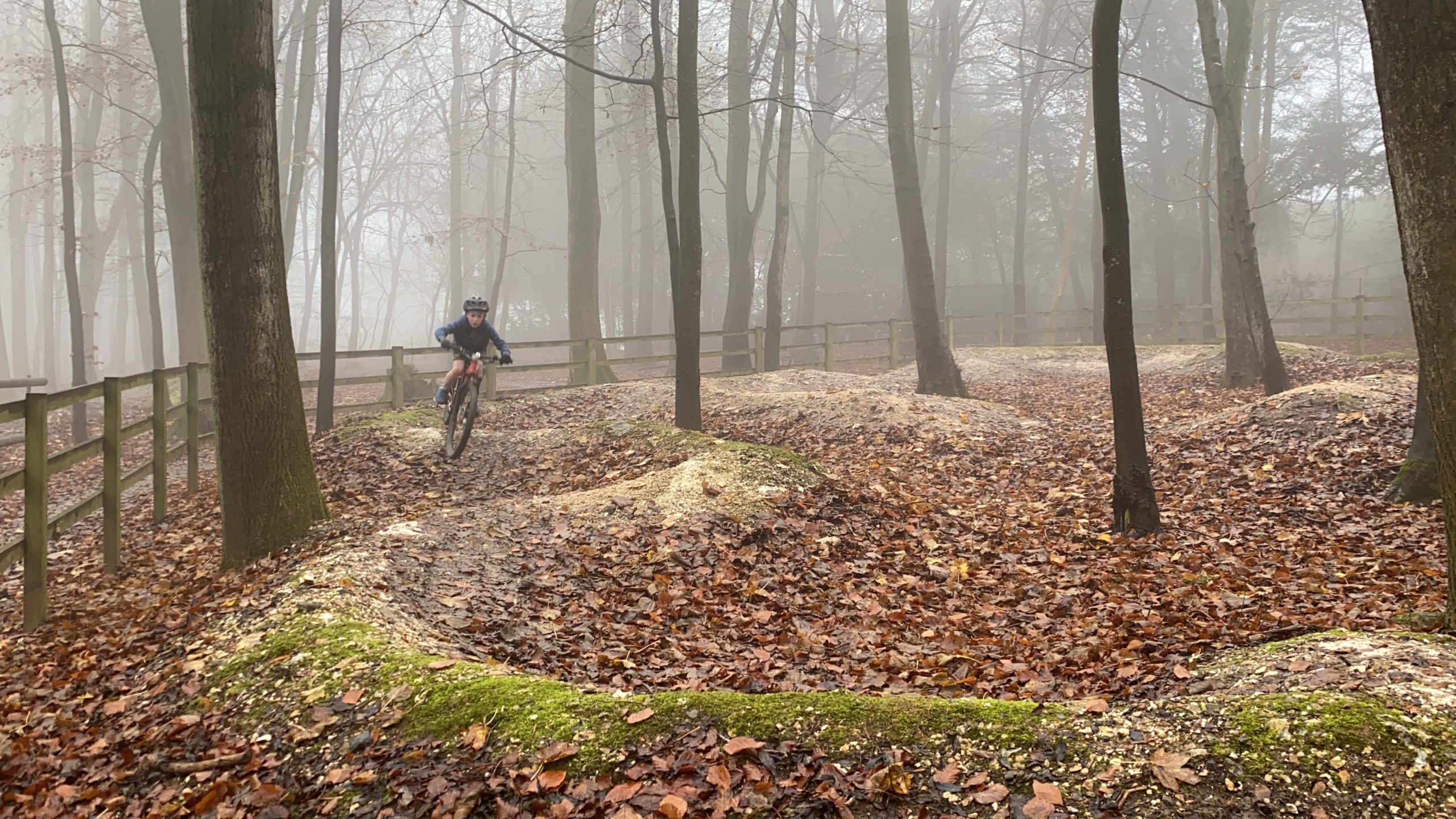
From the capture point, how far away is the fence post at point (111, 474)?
23.0 feet

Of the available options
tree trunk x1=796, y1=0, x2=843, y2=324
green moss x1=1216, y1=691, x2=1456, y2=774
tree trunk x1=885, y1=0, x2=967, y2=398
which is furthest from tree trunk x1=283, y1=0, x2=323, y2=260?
green moss x1=1216, y1=691, x2=1456, y2=774

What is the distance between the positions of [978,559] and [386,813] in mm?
4581

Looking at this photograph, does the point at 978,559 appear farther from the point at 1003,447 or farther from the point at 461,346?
the point at 461,346

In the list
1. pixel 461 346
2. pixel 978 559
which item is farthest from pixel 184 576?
pixel 978 559

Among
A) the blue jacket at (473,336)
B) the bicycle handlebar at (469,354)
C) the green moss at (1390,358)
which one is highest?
the blue jacket at (473,336)

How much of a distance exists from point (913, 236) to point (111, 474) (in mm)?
10970

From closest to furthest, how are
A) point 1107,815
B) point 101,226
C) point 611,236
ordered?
point 1107,815 < point 101,226 < point 611,236

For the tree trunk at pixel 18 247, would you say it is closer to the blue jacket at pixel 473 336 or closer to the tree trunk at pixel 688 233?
the blue jacket at pixel 473 336

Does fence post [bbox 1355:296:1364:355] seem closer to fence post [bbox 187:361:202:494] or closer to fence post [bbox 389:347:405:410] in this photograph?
fence post [bbox 389:347:405:410]

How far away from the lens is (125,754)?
4113 mm

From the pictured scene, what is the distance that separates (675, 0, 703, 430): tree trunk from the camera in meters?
10.6

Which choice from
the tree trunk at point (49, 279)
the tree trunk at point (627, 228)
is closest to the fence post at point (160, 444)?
the tree trunk at point (49, 279)

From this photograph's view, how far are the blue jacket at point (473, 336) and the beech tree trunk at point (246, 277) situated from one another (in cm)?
344

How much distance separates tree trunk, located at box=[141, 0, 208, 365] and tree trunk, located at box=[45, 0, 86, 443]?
1.38 m
